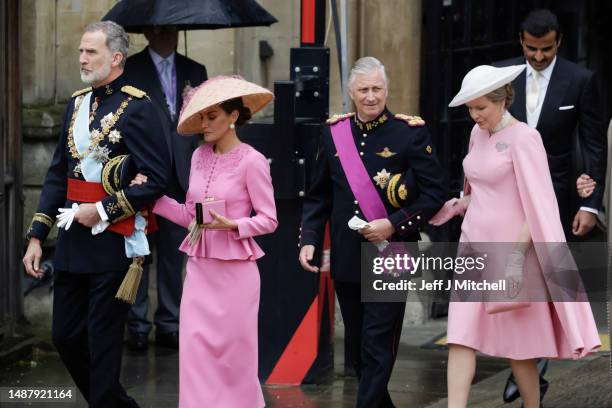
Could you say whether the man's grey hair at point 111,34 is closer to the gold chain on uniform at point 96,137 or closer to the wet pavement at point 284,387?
the gold chain on uniform at point 96,137

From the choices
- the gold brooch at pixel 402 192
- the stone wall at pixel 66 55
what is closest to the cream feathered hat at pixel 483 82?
the gold brooch at pixel 402 192

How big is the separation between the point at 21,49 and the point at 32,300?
1799 mm

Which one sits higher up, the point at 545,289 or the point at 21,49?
the point at 21,49

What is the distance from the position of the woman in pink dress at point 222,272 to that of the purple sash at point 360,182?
588 millimetres

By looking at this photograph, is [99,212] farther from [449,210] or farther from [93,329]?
[449,210]

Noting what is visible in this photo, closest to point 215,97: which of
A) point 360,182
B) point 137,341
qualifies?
point 360,182

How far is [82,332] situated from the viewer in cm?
792

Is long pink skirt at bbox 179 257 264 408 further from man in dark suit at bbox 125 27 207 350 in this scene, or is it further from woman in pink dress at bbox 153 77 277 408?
man in dark suit at bbox 125 27 207 350

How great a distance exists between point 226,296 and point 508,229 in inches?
55.1

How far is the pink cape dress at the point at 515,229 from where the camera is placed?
7.69 metres

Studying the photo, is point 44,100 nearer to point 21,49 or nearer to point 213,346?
point 21,49

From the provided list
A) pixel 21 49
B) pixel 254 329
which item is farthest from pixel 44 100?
pixel 254 329

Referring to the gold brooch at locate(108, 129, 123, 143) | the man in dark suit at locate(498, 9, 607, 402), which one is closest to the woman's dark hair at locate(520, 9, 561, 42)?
the man in dark suit at locate(498, 9, 607, 402)

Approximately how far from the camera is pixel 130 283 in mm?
7773
